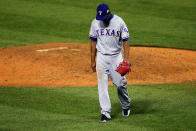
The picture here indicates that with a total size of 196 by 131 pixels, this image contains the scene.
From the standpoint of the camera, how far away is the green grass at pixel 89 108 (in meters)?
7.19

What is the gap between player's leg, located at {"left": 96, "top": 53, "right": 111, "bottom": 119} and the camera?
7.56 m

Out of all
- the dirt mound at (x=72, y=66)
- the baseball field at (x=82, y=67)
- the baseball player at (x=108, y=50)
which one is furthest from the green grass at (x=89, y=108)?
the dirt mound at (x=72, y=66)

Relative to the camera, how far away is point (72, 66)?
478 inches

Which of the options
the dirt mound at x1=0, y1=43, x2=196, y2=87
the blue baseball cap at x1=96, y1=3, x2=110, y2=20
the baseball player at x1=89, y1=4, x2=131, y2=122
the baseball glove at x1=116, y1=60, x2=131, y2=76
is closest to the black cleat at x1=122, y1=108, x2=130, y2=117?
the baseball player at x1=89, y1=4, x2=131, y2=122

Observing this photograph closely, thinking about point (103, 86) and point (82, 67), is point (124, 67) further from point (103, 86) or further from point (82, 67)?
point (82, 67)

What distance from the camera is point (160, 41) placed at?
15.5 meters

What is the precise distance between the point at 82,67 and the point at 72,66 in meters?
0.27

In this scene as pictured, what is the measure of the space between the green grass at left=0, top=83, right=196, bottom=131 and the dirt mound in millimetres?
732

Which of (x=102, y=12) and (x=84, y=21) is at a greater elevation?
(x=102, y=12)

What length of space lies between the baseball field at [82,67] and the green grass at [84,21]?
0.03m

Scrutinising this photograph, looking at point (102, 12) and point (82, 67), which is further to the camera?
point (82, 67)

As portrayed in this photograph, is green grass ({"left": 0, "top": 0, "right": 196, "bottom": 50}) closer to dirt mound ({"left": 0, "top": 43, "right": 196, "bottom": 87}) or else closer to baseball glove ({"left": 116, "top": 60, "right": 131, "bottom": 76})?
dirt mound ({"left": 0, "top": 43, "right": 196, "bottom": 87})

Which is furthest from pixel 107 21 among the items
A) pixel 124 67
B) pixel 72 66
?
pixel 72 66

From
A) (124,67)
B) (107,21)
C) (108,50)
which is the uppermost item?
(107,21)
